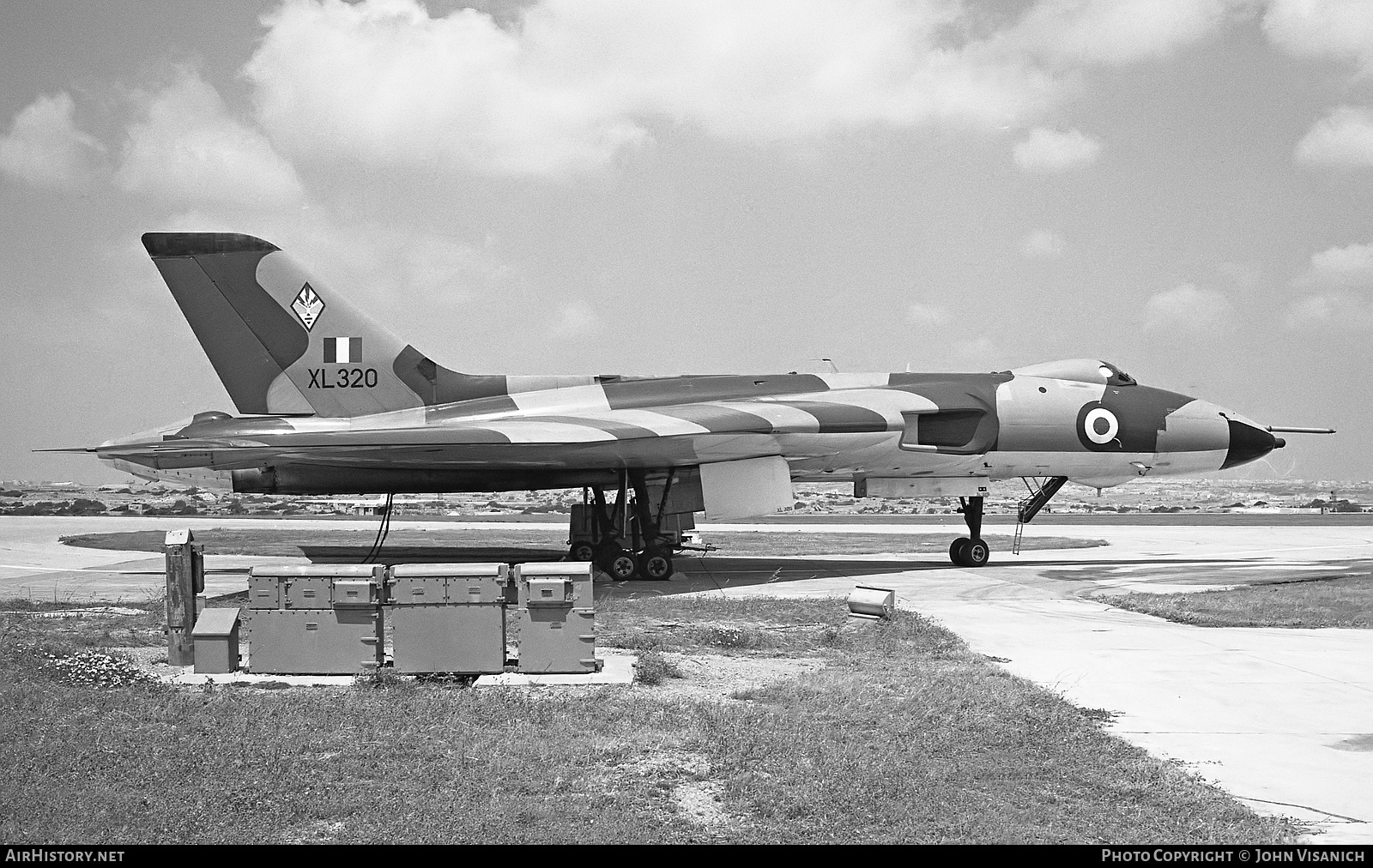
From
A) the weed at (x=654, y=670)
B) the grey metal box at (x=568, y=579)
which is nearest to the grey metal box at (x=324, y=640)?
the grey metal box at (x=568, y=579)

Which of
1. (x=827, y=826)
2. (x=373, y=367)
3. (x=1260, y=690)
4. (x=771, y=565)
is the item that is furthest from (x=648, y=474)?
(x=827, y=826)

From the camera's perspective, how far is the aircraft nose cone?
862 inches

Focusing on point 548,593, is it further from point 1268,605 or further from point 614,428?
point 1268,605

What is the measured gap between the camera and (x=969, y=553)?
841 inches

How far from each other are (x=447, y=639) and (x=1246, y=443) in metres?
18.9

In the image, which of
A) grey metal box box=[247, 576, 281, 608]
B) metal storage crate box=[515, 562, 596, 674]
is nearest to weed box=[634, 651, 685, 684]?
metal storage crate box=[515, 562, 596, 674]

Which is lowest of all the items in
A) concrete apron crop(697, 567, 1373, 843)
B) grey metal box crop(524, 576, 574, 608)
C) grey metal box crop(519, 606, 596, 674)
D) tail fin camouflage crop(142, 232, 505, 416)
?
concrete apron crop(697, 567, 1373, 843)

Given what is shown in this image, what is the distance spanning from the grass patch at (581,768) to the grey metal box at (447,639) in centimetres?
33

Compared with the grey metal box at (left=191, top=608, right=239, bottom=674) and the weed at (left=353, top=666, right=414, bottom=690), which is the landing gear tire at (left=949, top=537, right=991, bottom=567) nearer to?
the weed at (left=353, top=666, right=414, bottom=690)

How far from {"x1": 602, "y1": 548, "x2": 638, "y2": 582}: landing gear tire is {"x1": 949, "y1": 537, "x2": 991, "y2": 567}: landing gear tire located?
6.62 meters

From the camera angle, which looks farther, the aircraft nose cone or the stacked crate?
the aircraft nose cone

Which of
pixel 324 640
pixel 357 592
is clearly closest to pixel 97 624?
pixel 324 640

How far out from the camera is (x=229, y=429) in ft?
59.5

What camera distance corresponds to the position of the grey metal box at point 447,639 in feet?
28.7
